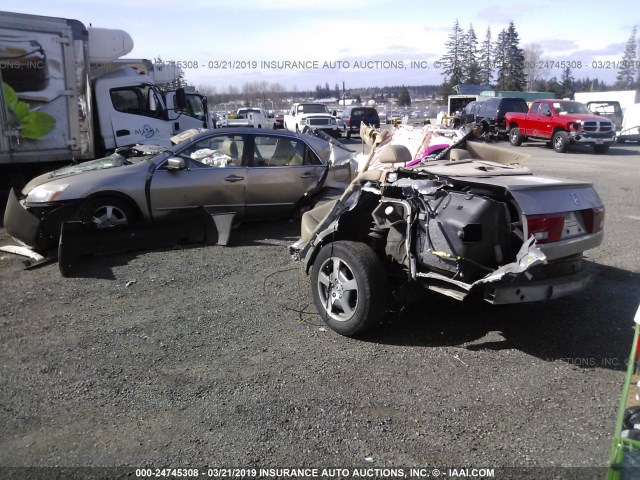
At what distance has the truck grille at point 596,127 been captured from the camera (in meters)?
21.8

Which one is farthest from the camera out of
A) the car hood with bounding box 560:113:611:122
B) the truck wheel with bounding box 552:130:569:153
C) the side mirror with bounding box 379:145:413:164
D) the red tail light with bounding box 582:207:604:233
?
the truck wheel with bounding box 552:130:569:153

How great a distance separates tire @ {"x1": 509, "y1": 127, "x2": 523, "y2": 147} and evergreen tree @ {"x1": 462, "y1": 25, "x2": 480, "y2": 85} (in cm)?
5378

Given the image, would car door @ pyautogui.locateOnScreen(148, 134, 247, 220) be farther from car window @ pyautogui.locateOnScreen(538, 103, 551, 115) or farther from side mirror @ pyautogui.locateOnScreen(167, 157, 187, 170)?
car window @ pyautogui.locateOnScreen(538, 103, 551, 115)

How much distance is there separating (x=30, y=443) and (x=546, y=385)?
10.9 feet

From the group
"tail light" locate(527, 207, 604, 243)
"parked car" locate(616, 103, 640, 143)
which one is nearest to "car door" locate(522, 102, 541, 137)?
"parked car" locate(616, 103, 640, 143)

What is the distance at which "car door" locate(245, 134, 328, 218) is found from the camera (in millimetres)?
8383

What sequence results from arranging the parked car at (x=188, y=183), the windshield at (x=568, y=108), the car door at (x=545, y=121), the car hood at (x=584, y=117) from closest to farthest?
1. the parked car at (x=188, y=183)
2. the car hood at (x=584, y=117)
3. the windshield at (x=568, y=108)
4. the car door at (x=545, y=121)

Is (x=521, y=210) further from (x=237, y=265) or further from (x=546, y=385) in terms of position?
(x=237, y=265)

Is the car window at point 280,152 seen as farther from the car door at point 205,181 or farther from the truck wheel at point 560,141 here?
the truck wheel at point 560,141

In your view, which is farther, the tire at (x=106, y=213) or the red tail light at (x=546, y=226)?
the tire at (x=106, y=213)

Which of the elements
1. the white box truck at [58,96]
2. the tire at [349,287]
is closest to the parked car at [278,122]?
the white box truck at [58,96]

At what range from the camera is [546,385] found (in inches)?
155

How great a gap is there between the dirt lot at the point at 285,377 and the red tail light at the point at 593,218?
90cm

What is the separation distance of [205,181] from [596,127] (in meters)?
18.7
